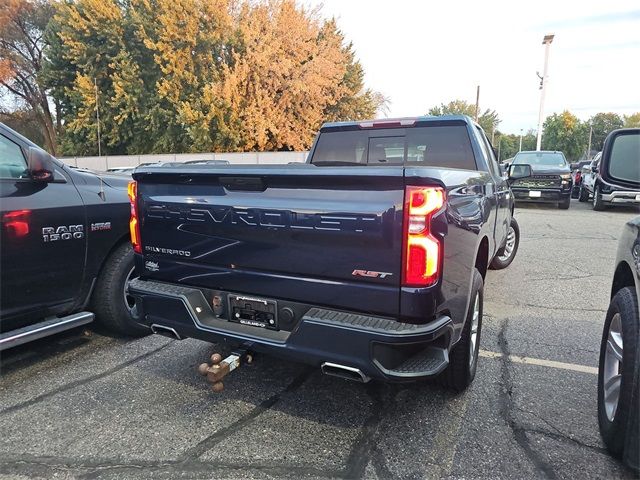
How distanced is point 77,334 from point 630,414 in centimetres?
431

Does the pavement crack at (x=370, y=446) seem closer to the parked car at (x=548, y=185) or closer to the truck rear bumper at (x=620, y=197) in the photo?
the truck rear bumper at (x=620, y=197)

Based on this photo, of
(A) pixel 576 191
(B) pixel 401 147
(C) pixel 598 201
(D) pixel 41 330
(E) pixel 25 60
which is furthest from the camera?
(E) pixel 25 60

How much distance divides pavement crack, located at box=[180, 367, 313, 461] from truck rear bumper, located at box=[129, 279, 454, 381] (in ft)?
1.86

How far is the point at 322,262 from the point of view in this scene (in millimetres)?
2436

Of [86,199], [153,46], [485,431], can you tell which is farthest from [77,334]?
[153,46]

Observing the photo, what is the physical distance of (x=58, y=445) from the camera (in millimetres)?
2648

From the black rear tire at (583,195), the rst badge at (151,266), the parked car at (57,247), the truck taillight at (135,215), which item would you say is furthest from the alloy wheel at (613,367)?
the black rear tire at (583,195)

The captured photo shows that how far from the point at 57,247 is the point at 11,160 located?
2.35 feet

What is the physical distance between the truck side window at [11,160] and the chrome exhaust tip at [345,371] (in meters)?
2.74

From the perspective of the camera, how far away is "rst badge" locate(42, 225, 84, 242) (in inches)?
136

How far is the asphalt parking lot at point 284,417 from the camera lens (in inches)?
96.5

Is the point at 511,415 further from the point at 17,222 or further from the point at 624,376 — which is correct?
the point at 17,222

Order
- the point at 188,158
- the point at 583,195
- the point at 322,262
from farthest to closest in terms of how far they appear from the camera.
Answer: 1. the point at 188,158
2. the point at 583,195
3. the point at 322,262

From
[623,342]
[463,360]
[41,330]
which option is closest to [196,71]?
[41,330]
